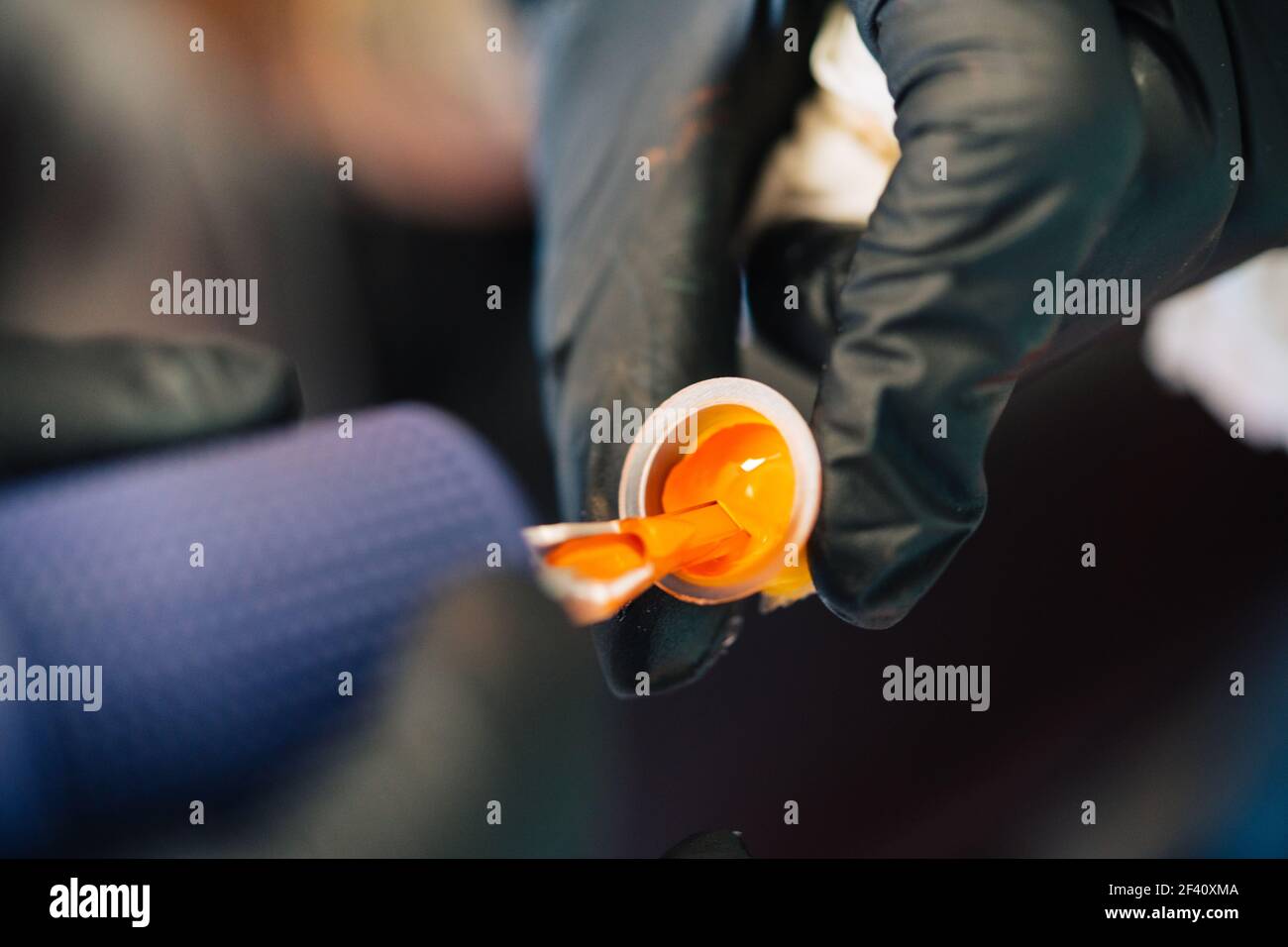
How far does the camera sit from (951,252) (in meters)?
0.39

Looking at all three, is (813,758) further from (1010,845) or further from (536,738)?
(536,738)

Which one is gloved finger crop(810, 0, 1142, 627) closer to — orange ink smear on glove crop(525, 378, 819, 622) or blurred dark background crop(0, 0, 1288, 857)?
orange ink smear on glove crop(525, 378, 819, 622)

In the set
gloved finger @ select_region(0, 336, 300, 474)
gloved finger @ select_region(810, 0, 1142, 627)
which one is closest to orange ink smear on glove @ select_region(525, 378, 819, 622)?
gloved finger @ select_region(810, 0, 1142, 627)

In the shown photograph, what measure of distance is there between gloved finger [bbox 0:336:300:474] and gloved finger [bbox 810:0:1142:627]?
24 centimetres

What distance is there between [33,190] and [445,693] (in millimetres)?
640

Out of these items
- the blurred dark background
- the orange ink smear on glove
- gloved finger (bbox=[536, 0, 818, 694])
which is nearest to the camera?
the orange ink smear on glove

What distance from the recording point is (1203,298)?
24.1 inches

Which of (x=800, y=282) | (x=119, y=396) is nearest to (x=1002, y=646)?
(x=800, y=282)

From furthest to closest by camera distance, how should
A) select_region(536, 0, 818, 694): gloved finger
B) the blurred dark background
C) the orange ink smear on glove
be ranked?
the blurred dark background → select_region(536, 0, 818, 694): gloved finger → the orange ink smear on glove

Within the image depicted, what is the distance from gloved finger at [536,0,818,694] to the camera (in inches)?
19.2

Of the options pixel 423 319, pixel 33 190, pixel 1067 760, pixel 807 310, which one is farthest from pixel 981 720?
pixel 33 190

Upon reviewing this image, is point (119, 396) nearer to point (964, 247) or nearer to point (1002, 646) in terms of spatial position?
point (964, 247)

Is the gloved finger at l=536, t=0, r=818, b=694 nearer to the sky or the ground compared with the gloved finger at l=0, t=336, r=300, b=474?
nearer to the sky

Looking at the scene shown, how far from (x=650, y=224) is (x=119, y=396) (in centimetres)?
30
